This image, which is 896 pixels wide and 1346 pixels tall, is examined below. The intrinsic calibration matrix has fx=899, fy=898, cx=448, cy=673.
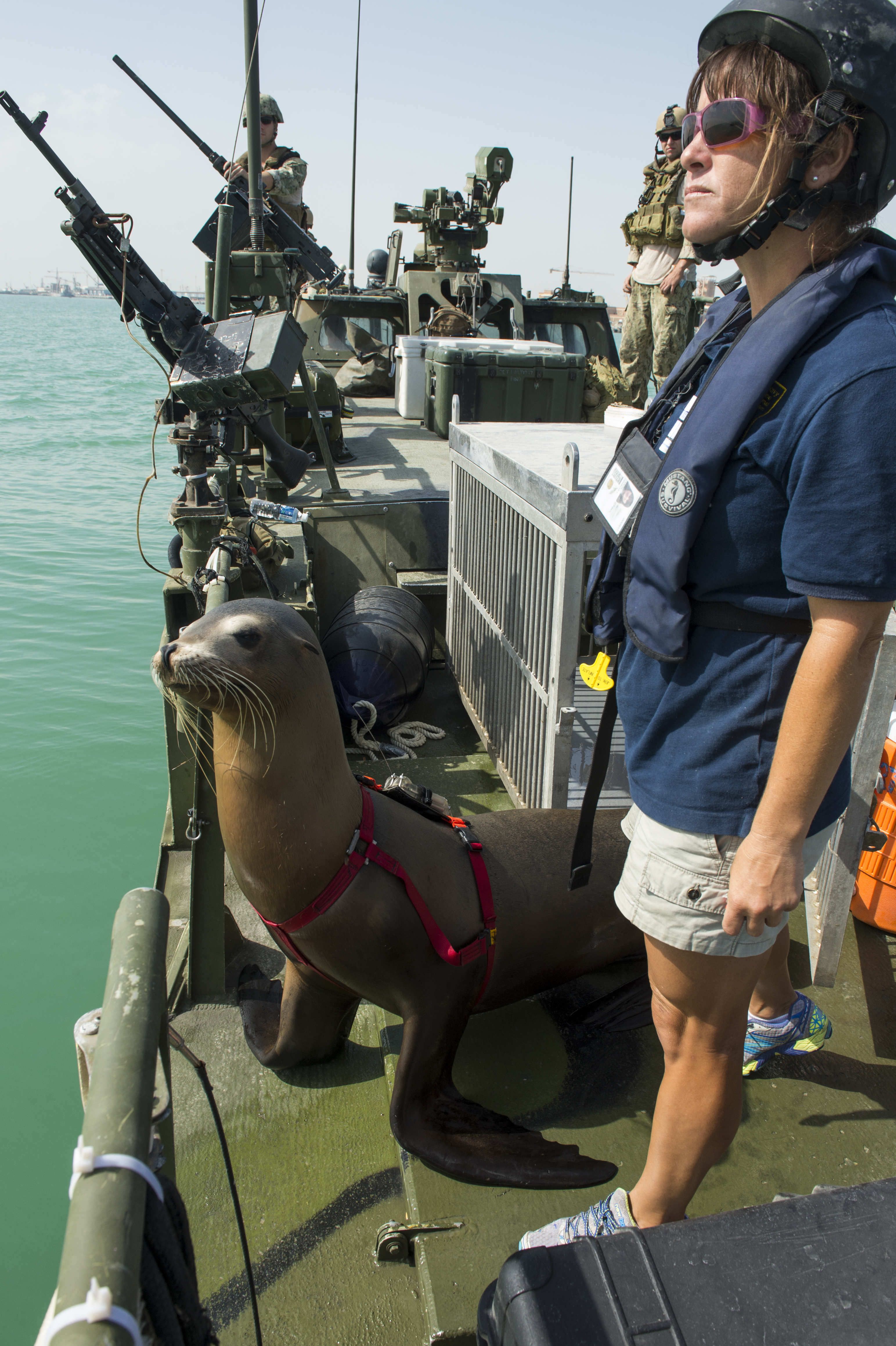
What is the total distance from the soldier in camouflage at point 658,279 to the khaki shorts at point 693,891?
6.38 m

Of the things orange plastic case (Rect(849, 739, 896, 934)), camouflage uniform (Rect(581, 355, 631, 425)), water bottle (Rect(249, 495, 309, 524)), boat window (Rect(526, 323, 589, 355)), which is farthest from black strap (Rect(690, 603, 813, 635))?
boat window (Rect(526, 323, 589, 355))

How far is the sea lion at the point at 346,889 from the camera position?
213 centimetres

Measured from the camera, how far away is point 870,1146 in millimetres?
2180

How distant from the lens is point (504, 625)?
362 cm

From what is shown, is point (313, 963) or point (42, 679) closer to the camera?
point (313, 963)

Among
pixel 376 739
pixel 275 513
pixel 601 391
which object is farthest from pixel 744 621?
pixel 601 391

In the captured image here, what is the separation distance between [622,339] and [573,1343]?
365 inches

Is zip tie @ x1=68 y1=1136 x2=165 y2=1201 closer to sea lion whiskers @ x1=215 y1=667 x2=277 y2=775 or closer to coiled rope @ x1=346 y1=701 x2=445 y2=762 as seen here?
sea lion whiskers @ x1=215 y1=667 x2=277 y2=775

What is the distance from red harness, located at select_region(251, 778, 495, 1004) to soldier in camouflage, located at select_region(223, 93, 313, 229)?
659 centimetres

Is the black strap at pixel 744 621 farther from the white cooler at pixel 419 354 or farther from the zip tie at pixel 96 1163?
the white cooler at pixel 419 354

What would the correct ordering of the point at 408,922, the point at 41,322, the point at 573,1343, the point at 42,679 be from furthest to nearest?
1. the point at 41,322
2. the point at 42,679
3. the point at 408,922
4. the point at 573,1343

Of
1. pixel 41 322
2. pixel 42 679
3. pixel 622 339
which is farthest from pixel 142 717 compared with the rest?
pixel 41 322

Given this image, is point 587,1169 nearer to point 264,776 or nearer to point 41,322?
point 264,776

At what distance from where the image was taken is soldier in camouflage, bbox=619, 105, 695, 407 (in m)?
7.51
